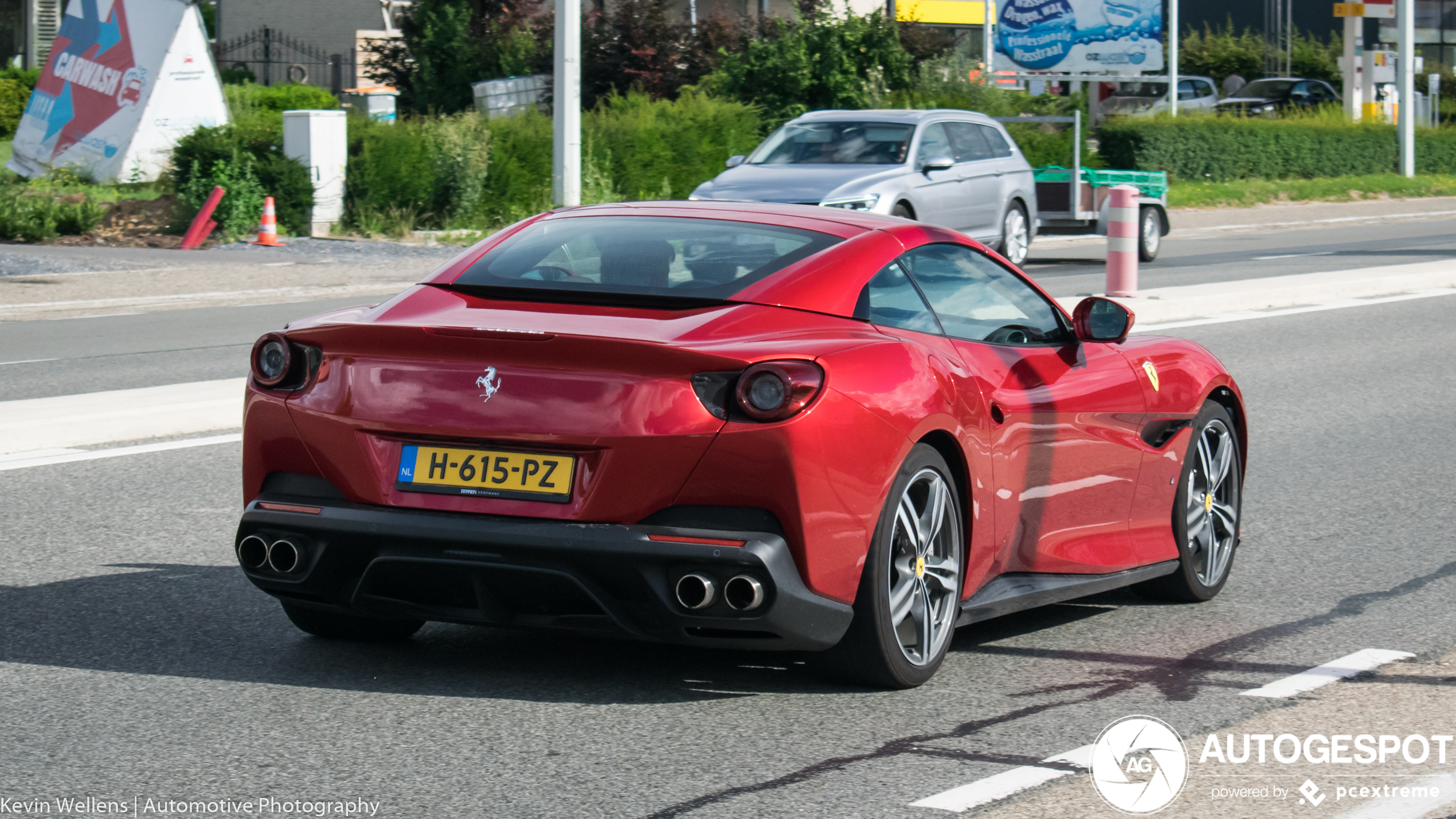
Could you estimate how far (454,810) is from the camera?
4.05 metres

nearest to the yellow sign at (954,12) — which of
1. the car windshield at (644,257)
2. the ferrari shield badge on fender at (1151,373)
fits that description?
the ferrari shield badge on fender at (1151,373)

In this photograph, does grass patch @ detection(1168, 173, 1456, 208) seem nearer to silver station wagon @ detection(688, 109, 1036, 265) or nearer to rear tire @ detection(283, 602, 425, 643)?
silver station wagon @ detection(688, 109, 1036, 265)

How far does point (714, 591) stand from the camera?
15.4ft

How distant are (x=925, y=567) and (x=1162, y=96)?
5139 centimetres

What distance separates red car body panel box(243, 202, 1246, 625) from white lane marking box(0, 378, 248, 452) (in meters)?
4.30

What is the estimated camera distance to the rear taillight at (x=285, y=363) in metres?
5.13

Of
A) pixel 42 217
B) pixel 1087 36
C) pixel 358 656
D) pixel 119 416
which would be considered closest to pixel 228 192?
pixel 42 217

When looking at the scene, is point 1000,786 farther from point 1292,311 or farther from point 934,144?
point 934,144

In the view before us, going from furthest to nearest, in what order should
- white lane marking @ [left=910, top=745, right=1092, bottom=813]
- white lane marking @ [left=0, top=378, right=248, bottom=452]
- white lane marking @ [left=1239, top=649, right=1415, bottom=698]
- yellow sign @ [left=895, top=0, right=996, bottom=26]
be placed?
yellow sign @ [left=895, top=0, right=996, bottom=26] < white lane marking @ [left=0, top=378, right=248, bottom=452] < white lane marking @ [left=1239, top=649, right=1415, bottom=698] < white lane marking @ [left=910, top=745, right=1092, bottom=813]

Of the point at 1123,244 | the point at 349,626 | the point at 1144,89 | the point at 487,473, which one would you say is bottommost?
the point at 349,626

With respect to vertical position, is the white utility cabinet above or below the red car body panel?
above

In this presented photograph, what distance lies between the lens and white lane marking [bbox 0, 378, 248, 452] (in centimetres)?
914

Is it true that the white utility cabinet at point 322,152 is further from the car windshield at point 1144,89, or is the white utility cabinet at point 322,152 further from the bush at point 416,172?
the car windshield at point 1144,89

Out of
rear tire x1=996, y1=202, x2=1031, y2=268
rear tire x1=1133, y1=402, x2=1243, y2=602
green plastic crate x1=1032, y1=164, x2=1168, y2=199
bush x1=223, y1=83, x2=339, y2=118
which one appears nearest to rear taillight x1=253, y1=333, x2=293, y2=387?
rear tire x1=1133, y1=402, x2=1243, y2=602
